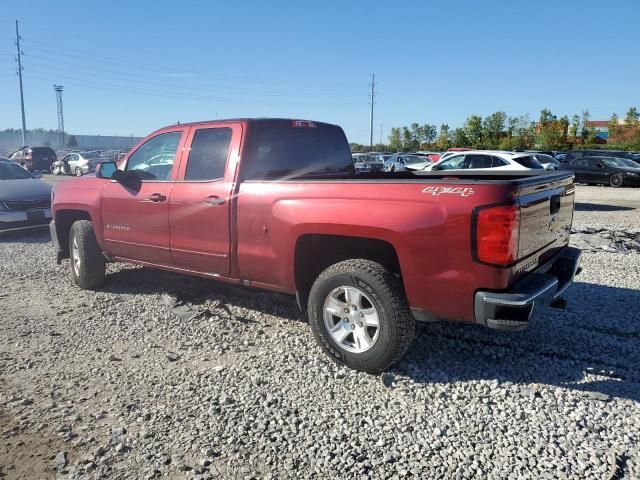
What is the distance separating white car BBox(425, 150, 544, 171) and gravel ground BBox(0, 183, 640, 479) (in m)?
8.44

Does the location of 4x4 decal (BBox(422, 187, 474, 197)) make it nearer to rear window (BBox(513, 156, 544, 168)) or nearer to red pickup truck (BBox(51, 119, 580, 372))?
red pickup truck (BBox(51, 119, 580, 372))

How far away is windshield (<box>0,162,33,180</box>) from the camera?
33.9 ft

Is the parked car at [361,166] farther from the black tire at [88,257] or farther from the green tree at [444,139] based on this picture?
the green tree at [444,139]

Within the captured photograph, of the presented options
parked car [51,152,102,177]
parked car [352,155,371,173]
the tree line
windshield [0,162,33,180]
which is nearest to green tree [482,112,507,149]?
the tree line

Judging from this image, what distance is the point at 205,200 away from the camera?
4570 mm

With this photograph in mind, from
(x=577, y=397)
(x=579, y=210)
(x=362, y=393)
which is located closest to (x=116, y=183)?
(x=362, y=393)

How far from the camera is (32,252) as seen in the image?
27.6 ft

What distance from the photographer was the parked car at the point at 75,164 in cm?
3112

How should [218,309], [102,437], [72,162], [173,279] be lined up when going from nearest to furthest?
[102,437]
[218,309]
[173,279]
[72,162]

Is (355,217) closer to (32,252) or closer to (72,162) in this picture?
(32,252)

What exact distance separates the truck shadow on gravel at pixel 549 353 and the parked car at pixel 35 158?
32.9 metres

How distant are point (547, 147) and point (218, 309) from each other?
5446 cm

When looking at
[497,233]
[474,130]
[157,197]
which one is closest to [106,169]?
[157,197]

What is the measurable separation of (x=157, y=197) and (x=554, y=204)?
356 centimetres
